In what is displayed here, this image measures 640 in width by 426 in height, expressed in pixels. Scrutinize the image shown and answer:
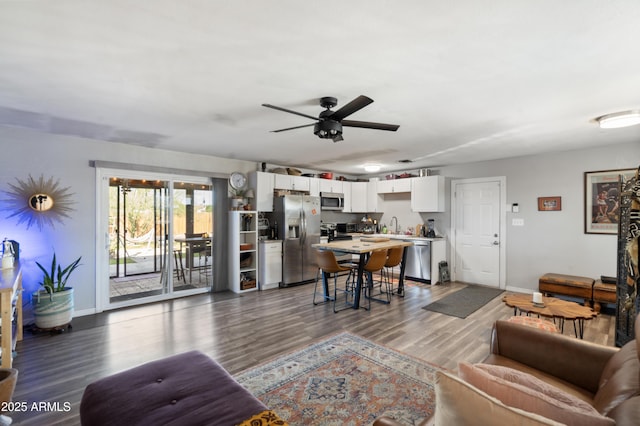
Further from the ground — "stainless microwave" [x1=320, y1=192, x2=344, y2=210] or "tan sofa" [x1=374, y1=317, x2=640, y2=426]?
"stainless microwave" [x1=320, y1=192, x2=344, y2=210]

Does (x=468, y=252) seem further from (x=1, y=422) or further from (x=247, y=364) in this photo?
(x=1, y=422)

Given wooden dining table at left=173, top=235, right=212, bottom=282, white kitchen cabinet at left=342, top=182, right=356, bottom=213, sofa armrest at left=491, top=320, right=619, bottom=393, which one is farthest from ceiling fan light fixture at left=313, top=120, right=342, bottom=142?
white kitchen cabinet at left=342, top=182, right=356, bottom=213

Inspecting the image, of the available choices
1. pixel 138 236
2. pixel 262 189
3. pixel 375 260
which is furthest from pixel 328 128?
pixel 138 236

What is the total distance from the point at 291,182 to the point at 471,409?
18.2 feet

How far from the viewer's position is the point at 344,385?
247 centimetres

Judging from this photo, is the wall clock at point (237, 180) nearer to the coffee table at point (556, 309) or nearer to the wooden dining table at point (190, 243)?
the wooden dining table at point (190, 243)

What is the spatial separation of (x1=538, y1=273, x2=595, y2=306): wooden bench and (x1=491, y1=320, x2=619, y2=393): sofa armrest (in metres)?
3.34

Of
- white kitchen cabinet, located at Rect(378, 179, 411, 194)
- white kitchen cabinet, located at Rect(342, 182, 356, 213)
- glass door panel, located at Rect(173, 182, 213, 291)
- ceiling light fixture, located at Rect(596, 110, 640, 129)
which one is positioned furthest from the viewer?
white kitchen cabinet, located at Rect(342, 182, 356, 213)

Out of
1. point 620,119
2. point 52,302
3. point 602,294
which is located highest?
point 620,119

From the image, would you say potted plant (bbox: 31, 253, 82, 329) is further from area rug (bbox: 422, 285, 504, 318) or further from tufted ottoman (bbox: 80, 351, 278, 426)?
area rug (bbox: 422, 285, 504, 318)

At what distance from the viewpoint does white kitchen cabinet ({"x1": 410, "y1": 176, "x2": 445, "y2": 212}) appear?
6.26 metres

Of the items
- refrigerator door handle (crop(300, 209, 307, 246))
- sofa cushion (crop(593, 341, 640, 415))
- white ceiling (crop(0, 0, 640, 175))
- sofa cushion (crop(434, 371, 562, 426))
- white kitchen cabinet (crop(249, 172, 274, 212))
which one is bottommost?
sofa cushion (crop(593, 341, 640, 415))

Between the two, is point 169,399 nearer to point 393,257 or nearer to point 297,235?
point 393,257

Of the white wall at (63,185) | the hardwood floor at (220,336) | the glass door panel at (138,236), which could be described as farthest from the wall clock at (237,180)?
the hardwood floor at (220,336)
